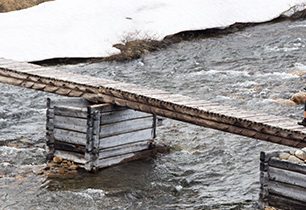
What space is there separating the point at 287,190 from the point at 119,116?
4.82 metres

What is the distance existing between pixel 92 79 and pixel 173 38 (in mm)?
11005

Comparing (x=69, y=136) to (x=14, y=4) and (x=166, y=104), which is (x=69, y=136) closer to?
(x=166, y=104)

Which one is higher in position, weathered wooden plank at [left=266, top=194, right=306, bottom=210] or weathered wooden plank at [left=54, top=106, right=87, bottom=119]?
weathered wooden plank at [left=54, top=106, right=87, bottom=119]

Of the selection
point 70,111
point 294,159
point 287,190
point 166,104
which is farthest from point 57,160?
point 294,159

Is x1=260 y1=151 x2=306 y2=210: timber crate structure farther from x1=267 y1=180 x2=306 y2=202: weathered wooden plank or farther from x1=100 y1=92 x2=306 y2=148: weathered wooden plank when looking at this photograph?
x1=100 y1=92 x2=306 y2=148: weathered wooden plank

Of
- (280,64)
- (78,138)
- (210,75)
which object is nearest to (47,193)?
(78,138)

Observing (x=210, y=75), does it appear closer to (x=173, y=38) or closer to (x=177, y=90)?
(x=177, y=90)

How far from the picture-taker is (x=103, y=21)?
28.3 m

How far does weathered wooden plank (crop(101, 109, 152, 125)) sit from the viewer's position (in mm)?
15867

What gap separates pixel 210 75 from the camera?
2300cm

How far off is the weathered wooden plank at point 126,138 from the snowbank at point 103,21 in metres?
8.54

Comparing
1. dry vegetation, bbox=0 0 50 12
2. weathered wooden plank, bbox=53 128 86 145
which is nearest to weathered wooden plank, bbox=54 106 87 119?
weathered wooden plank, bbox=53 128 86 145

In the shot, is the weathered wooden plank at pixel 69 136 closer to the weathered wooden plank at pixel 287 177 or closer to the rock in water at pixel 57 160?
the rock in water at pixel 57 160

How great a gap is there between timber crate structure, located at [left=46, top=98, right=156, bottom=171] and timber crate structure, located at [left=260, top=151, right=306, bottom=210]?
415 centimetres
